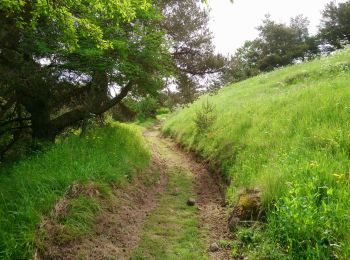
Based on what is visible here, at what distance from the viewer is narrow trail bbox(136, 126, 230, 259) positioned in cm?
621

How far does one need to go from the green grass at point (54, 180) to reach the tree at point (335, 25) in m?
38.6

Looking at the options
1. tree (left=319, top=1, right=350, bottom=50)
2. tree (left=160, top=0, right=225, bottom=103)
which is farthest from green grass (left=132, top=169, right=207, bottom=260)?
tree (left=319, top=1, right=350, bottom=50)

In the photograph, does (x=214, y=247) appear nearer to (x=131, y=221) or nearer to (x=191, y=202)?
(x=131, y=221)

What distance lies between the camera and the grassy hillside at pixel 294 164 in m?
4.80

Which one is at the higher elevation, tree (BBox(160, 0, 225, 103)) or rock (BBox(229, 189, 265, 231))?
tree (BBox(160, 0, 225, 103))

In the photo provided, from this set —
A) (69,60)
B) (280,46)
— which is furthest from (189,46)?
(280,46)

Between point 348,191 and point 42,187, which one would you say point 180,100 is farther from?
point 348,191

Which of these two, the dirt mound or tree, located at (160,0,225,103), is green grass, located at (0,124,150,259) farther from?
tree, located at (160,0,225,103)

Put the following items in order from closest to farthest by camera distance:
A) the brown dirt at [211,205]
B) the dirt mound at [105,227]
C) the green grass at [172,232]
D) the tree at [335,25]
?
the dirt mound at [105,227] < the green grass at [172,232] < the brown dirt at [211,205] < the tree at [335,25]

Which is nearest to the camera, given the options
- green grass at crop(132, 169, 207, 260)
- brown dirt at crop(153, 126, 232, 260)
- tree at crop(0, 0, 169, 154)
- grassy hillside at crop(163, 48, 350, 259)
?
grassy hillside at crop(163, 48, 350, 259)

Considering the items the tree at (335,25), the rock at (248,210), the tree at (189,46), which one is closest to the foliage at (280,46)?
the tree at (335,25)

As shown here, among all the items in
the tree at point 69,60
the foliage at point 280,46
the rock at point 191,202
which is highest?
the foliage at point 280,46

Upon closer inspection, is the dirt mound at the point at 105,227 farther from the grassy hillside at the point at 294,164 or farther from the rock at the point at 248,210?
the grassy hillside at the point at 294,164

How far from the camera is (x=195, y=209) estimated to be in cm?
843
